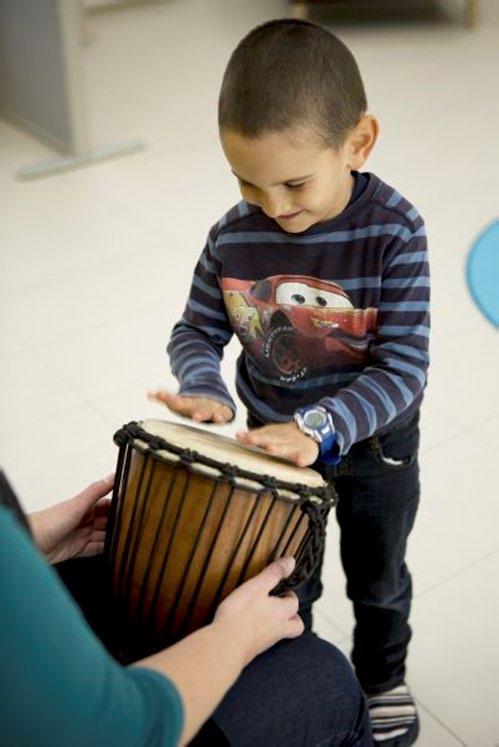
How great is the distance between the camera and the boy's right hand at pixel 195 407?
119 cm

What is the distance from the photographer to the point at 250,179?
1148 mm

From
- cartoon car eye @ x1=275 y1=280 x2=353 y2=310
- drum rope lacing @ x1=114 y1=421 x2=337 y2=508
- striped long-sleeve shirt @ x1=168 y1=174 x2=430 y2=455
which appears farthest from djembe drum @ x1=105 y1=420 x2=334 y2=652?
cartoon car eye @ x1=275 y1=280 x2=353 y2=310

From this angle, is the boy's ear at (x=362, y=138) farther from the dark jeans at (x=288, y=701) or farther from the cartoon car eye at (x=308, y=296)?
the dark jeans at (x=288, y=701)

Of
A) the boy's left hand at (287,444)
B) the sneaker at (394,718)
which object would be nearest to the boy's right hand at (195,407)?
the boy's left hand at (287,444)

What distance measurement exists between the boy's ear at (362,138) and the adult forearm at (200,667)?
0.59 metres

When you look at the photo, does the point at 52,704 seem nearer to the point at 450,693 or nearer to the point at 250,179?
the point at 250,179

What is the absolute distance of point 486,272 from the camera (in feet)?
9.34

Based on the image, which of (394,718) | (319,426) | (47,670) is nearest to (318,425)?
(319,426)

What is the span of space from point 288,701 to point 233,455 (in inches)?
10.6

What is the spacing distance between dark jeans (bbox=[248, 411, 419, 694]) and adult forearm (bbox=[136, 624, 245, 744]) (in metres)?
0.42

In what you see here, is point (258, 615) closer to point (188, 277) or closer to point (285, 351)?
point (285, 351)


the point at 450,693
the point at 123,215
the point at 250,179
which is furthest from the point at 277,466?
the point at 123,215

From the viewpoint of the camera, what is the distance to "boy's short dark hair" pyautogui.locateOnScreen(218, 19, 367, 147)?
3.64ft

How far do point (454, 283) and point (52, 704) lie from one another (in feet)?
7.39
